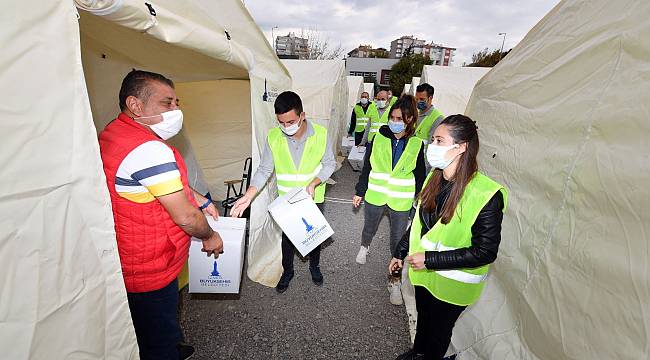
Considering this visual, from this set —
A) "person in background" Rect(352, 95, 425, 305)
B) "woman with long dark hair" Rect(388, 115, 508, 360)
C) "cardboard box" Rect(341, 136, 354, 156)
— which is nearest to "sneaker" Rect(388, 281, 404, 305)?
"person in background" Rect(352, 95, 425, 305)

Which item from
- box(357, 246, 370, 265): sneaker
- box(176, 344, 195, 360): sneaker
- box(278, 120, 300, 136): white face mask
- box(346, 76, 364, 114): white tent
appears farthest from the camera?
box(346, 76, 364, 114): white tent

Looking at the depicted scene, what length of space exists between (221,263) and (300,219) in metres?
0.70

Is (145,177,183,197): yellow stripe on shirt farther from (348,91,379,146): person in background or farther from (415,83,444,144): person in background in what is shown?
(348,91,379,146): person in background

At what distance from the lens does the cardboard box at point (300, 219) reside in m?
2.50

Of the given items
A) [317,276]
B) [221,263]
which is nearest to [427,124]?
[317,276]

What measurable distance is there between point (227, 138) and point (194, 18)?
295 centimetres

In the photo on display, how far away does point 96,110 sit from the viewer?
2572 millimetres

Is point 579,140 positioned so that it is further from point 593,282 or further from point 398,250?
point 398,250

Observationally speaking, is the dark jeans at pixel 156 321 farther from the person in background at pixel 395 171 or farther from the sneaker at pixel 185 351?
the person in background at pixel 395 171

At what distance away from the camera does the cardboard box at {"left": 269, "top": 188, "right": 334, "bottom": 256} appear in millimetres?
2504

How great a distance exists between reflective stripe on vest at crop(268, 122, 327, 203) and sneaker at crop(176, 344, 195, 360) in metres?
1.53

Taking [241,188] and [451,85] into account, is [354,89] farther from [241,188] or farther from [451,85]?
[241,188]

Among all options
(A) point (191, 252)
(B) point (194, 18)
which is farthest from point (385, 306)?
(B) point (194, 18)

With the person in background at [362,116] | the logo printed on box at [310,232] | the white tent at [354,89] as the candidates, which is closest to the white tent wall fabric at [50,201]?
the logo printed on box at [310,232]
